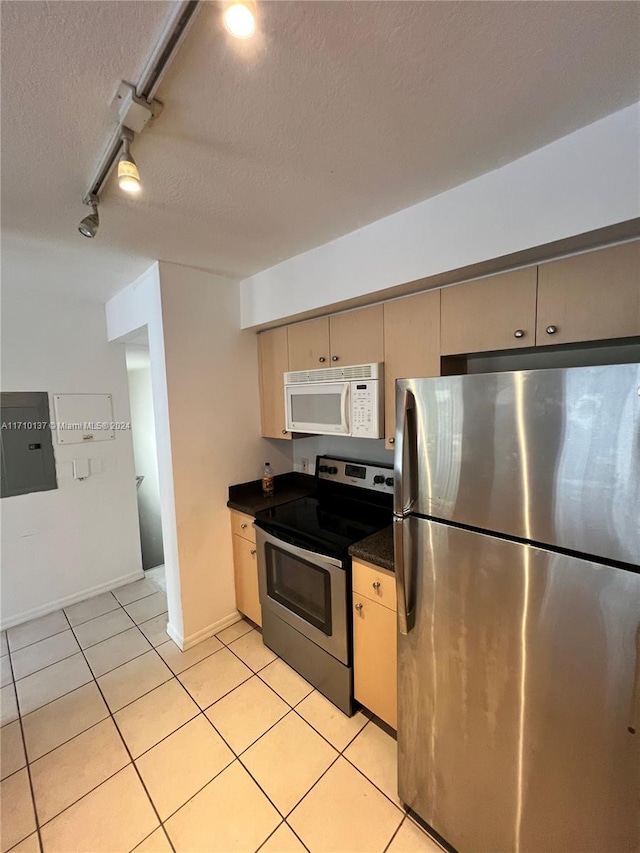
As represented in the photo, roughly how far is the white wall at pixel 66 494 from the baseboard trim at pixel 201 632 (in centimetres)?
103

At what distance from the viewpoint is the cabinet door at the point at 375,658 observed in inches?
61.6

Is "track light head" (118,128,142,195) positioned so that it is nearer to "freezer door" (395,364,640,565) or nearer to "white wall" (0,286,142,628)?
"freezer door" (395,364,640,565)

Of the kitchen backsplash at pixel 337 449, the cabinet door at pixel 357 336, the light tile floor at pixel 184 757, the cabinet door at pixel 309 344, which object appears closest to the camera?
the light tile floor at pixel 184 757

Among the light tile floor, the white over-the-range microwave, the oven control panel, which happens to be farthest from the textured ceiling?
the light tile floor

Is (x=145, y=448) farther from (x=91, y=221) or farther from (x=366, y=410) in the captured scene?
(x=366, y=410)

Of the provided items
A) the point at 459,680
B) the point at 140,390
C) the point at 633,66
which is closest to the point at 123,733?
the point at 459,680

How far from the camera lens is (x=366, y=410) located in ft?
5.99

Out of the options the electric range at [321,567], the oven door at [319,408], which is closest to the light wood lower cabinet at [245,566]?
the electric range at [321,567]

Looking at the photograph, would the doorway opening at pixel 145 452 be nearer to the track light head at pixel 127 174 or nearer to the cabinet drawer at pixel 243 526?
the cabinet drawer at pixel 243 526

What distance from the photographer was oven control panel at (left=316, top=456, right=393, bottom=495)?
2.16 m

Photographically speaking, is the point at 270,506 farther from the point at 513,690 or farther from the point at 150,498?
the point at 150,498

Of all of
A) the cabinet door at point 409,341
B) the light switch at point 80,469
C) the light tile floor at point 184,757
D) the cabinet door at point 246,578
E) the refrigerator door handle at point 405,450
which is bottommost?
the light tile floor at point 184,757

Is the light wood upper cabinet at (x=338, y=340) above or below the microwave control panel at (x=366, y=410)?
above

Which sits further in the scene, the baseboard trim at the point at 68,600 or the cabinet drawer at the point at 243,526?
the baseboard trim at the point at 68,600
